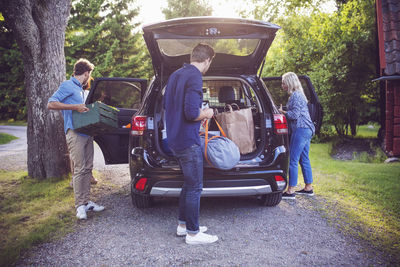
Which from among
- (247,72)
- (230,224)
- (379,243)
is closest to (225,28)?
(247,72)

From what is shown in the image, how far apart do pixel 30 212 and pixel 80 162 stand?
102cm

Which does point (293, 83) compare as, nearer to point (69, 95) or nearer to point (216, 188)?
point (216, 188)

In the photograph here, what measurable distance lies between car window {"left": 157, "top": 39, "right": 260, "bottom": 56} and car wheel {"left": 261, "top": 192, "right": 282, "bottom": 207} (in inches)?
75.8

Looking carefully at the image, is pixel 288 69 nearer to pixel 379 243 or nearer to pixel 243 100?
pixel 243 100

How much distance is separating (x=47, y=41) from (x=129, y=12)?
20.2 m

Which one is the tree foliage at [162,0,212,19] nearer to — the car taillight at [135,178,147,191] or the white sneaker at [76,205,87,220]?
the white sneaker at [76,205,87,220]

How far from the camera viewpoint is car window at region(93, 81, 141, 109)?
4813 mm

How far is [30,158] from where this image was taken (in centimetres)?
518

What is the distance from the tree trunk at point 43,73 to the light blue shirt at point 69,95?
5.74 feet

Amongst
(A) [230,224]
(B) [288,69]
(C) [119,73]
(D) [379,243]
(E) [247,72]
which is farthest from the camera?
(C) [119,73]

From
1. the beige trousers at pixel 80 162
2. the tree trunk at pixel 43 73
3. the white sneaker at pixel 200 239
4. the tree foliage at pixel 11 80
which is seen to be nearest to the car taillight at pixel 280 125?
the white sneaker at pixel 200 239

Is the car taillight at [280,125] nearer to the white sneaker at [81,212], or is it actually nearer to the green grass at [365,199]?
the green grass at [365,199]

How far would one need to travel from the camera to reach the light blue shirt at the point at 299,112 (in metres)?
4.18

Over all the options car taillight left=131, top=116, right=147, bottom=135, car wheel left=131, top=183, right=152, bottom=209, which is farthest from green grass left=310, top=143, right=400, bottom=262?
car taillight left=131, top=116, right=147, bottom=135
